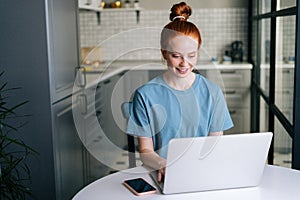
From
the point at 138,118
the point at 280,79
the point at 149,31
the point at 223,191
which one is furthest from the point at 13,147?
the point at 149,31

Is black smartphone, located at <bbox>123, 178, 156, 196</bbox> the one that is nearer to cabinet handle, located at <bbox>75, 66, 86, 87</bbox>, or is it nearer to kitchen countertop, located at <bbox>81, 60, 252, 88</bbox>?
cabinet handle, located at <bbox>75, 66, 86, 87</bbox>

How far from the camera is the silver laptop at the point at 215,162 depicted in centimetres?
146

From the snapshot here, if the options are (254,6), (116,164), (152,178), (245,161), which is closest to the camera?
(245,161)

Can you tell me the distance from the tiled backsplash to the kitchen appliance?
0.10m

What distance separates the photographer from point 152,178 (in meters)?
1.71

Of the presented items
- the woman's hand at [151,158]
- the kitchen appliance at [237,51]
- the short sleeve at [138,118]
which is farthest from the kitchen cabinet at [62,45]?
the kitchen appliance at [237,51]

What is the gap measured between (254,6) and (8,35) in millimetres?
2725

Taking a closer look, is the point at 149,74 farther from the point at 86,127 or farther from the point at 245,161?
the point at 245,161

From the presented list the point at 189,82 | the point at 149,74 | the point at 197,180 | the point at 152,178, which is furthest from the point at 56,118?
the point at 149,74

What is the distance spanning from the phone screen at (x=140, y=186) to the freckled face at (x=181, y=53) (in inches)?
21.3

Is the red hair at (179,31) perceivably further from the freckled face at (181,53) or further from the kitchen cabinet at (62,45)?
the kitchen cabinet at (62,45)

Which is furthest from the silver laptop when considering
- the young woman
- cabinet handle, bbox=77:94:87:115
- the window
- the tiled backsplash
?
the tiled backsplash

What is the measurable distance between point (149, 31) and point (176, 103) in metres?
2.91

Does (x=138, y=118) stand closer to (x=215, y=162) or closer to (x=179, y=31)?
(x=179, y=31)
